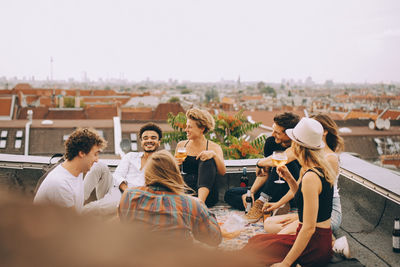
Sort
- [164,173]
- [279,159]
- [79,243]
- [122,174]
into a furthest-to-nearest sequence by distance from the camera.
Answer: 1. [122,174]
2. [279,159]
3. [164,173]
4. [79,243]

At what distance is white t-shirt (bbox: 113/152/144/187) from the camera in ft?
13.5

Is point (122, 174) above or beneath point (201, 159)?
beneath

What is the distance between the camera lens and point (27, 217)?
0.43 metres

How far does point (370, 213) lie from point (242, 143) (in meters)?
2.46

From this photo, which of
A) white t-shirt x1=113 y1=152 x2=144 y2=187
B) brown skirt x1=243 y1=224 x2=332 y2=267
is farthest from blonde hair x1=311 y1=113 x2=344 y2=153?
white t-shirt x1=113 y1=152 x2=144 y2=187

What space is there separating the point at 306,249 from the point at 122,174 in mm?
2188

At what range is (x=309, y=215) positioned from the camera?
2.69m

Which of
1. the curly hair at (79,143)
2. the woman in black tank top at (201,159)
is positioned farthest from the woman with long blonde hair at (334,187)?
the curly hair at (79,143)

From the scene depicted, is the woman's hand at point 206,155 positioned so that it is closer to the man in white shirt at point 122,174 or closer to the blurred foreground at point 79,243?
Answer: the man in white shirt at point 122,174

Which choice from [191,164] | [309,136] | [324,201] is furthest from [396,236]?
[191,164]

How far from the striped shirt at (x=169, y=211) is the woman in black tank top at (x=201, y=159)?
1505 mm

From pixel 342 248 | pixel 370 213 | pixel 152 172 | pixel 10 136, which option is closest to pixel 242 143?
pixel 370 213

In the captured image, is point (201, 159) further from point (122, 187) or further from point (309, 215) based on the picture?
point (309, 215)

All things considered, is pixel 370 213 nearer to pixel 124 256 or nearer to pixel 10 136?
pixel 124 256
